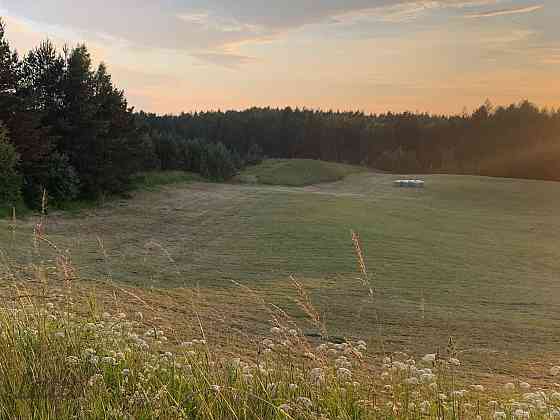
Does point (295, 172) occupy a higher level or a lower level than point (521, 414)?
higher

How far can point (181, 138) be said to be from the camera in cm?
5453

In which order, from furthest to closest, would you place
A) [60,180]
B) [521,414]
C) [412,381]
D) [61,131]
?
[61,131]
[60,180]
[412,381]
[521,414]

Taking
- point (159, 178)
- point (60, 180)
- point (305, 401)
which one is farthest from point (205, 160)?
point (305, 401)

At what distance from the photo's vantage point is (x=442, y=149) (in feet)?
268

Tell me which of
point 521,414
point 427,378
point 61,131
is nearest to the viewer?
point 521,414

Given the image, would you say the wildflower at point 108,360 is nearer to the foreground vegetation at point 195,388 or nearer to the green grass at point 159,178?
the foreground vegetation at point 195,388

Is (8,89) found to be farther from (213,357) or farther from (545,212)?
(545,212)

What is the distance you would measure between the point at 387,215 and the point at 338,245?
11031 millimetres

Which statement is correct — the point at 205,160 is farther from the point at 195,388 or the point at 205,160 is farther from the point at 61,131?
the point at 195,388

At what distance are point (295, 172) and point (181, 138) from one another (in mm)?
14259

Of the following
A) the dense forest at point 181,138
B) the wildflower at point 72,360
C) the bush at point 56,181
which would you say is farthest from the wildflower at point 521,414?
the bush at point 56,181

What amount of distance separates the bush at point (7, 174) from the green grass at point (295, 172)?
35068 mm

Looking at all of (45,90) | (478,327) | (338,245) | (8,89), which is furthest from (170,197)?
(478,327)

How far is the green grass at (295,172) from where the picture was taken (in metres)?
57.9
